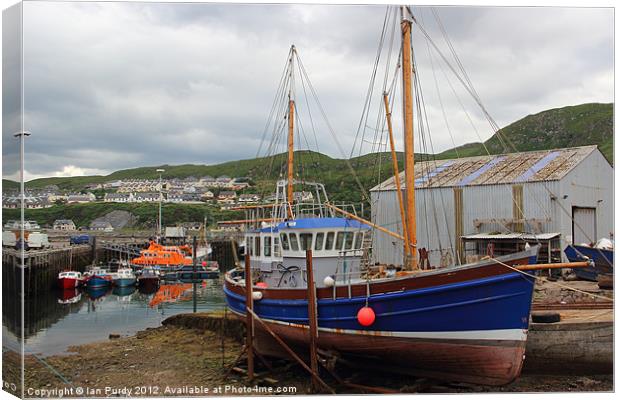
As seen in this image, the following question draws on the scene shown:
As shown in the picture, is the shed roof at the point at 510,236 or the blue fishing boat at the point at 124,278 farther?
the blue fishing boat at the point at 124,278

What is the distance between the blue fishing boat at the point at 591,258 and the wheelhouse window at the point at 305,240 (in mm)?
7473

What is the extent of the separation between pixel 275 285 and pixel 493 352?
245 inches

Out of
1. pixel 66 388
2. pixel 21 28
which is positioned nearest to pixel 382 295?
pixel 66 388

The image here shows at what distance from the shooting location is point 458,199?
22.6 metres

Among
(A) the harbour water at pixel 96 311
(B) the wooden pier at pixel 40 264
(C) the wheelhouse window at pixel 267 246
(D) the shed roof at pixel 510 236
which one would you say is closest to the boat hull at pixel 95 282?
(A) the harbour water at pixel 96 311

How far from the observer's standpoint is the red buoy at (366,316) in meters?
11.8

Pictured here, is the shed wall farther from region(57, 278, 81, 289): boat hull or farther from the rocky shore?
region(57, 278, 81, 289): boat hull

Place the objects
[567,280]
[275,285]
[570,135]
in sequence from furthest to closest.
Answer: [570,135] < [567,280] < [275,285]

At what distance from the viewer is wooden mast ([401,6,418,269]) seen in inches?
463

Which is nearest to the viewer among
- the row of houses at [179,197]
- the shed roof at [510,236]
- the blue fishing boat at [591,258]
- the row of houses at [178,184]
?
the blue fishing boat at [591,258]

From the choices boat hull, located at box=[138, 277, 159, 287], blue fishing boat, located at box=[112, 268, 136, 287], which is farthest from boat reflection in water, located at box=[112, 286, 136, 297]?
boat hull, located at box=[138, 277, 159, 287]

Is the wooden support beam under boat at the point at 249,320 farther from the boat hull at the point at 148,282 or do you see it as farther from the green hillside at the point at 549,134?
the boat hull at the point at 148,282

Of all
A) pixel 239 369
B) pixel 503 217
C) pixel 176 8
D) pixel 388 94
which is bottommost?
pixel 239 369

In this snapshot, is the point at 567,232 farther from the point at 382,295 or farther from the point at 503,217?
the point at 382,295
